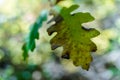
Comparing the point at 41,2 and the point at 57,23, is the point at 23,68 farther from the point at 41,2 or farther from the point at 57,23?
the point at 57,23

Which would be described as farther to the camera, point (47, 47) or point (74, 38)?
point (47, 47)

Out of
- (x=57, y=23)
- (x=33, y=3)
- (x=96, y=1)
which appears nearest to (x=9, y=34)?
(x=33, y=3)

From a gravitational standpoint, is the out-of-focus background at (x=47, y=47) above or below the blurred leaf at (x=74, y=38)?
below

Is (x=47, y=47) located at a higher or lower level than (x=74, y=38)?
lower

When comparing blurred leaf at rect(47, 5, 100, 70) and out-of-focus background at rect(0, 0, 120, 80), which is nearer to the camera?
blurred leaf at rect(47, 5, 100, 70)
